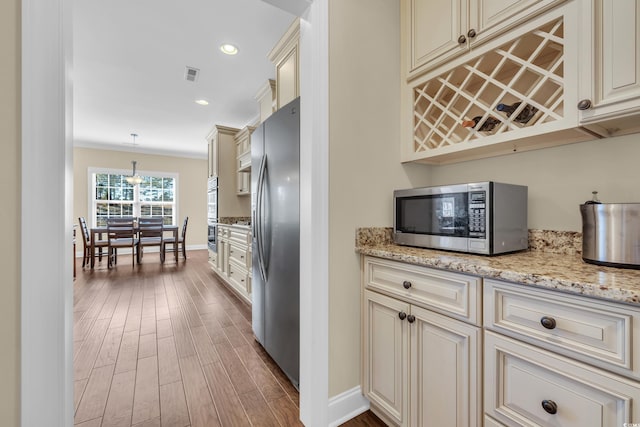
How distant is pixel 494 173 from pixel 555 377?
112 centimetres

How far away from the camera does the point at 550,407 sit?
78 cm

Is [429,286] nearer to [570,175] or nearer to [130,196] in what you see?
[570,175]

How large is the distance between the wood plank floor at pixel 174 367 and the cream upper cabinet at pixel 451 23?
2013mm

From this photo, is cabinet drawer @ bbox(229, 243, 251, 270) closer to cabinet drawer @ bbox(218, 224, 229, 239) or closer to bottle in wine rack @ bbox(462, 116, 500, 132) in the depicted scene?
cabinet drawer @ bbox(218, 224, 229, 239)

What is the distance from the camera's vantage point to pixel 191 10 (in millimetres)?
2195

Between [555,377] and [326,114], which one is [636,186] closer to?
[555,377]

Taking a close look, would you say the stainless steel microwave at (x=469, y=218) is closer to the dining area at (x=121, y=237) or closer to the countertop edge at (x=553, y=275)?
the countertop edge at (x=553, y=275)

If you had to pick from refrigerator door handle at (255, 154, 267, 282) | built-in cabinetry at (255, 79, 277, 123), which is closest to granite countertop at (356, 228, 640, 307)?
refrigerator door handle at (255, 154, 267, 282)

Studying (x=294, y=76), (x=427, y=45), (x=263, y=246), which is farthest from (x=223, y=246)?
(x=427, y=45)

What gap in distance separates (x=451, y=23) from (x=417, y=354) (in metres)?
1.67

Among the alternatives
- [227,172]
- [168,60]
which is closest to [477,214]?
[168,60]

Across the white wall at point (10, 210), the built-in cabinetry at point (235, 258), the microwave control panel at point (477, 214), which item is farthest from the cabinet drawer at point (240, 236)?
the microwave control panel at point (477, 214)

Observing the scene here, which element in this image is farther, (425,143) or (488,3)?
(425,143)

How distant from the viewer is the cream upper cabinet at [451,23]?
1179 mm
